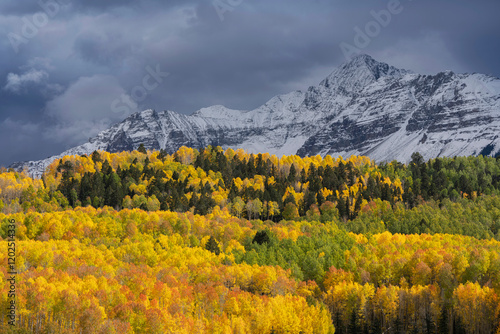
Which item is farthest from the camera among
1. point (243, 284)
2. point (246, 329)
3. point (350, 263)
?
point (350, 263)

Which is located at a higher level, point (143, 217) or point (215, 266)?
point (143, 217)

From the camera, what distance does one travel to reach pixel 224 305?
12275 cm

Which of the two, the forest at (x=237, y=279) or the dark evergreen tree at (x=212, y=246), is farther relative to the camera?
the dark evergreen tree at (x=212, y=246)

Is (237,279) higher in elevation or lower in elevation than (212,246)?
lower

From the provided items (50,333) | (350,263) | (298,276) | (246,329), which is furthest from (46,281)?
(350,263)

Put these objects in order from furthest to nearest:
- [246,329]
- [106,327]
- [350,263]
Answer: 1. [350,263]
2. [246,329]
3. [106,327]

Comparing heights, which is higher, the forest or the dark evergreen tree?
the dark evergreen tree

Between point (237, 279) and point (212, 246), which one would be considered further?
point (212, 246)

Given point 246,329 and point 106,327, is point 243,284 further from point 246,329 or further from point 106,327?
point 106,327

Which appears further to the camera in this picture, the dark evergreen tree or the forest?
the dark evergreen tree

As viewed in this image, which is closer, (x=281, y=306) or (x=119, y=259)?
(x=281, y=306)

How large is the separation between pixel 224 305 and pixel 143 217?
8323 cm

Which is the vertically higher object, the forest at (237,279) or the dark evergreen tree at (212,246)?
the dark evergreen tree at (212,246)

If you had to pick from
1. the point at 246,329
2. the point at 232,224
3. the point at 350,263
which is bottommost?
the point at 246,329
